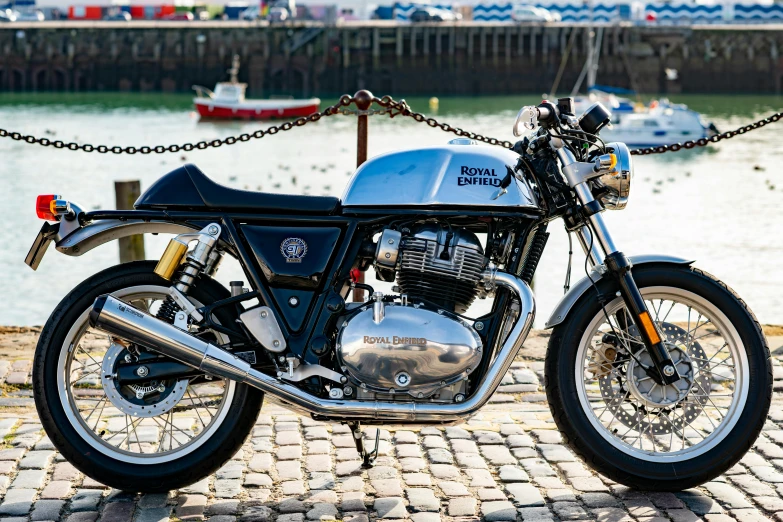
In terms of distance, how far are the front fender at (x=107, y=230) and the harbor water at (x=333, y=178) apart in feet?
3.01

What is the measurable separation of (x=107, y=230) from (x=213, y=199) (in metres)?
0.39

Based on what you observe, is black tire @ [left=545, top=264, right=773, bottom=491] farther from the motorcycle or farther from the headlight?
the headlight

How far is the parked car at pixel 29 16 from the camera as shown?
6694cm

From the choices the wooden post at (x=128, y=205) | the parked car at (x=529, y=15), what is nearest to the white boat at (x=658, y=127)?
the parked car at (x=529, y=15)

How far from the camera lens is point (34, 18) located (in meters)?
67.8

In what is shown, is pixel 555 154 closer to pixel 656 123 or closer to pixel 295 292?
pixel 295 292

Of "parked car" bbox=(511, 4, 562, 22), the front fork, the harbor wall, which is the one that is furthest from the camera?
"parked car" bbox=(511, 4, 562, 22)

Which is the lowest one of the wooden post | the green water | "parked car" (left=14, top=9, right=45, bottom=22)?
the green water

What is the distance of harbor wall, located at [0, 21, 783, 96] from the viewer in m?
54.8

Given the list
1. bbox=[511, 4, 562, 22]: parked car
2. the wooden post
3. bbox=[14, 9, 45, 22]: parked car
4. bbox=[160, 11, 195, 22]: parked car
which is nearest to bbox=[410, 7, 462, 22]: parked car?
bbox=[511, 4, 562, 22]: parked car

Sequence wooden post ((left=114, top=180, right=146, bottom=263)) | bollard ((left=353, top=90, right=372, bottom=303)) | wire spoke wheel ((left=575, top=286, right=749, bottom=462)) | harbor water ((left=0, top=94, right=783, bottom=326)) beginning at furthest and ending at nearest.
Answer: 1. harbor water ((left=0, top=94, right=783, bottom=326))
2. wooden post ((left=114, top=180, right=146, bottom=263))
3. bollard ((left=353, top=90, right=372, bottom=303))
4. wire spoke wheel ((left=575, top=286, right=749, bottom=462))

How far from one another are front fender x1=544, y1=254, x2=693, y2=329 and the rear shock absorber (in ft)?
3.91

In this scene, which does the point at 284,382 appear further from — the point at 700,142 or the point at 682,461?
the point at 700,142

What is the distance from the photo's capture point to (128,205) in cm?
798
